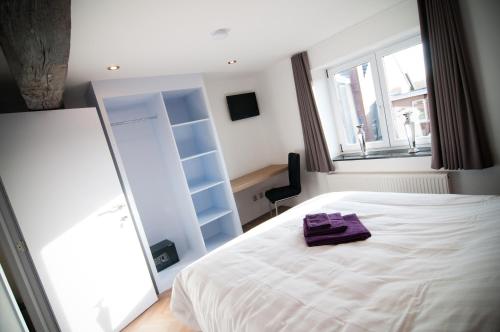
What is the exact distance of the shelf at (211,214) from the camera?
10.9ft

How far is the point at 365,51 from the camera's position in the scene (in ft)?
10.1

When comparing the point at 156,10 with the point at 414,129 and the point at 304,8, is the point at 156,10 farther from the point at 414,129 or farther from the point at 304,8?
the point at 414,129

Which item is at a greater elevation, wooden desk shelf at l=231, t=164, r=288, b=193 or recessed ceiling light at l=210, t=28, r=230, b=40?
recessed ceiling light at l=210, t=28, r=230, b=40

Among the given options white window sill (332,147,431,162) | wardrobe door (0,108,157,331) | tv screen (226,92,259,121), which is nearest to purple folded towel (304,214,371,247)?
white window sill (332,147,431,162)

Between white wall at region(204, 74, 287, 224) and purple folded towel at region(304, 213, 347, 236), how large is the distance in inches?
89.5

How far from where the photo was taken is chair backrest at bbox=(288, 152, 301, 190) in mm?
3727

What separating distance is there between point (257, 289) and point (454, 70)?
2465 mm

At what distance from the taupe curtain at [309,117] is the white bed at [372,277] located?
1.59 meters

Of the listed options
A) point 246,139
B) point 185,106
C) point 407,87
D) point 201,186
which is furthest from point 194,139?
point 407,87

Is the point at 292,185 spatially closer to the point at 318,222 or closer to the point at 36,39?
the point at 318,222

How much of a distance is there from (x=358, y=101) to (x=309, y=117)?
0.67 metres

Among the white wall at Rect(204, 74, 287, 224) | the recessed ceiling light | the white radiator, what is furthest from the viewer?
the white wall at Rect(204, 74, 287, 224)

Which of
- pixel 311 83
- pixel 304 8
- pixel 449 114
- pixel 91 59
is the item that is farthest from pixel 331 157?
pixel 91 59

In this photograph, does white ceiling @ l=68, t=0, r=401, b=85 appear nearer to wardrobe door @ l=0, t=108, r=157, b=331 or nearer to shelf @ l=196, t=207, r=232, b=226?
wardrobe door @ l=0, t=108, r=157, b=331
